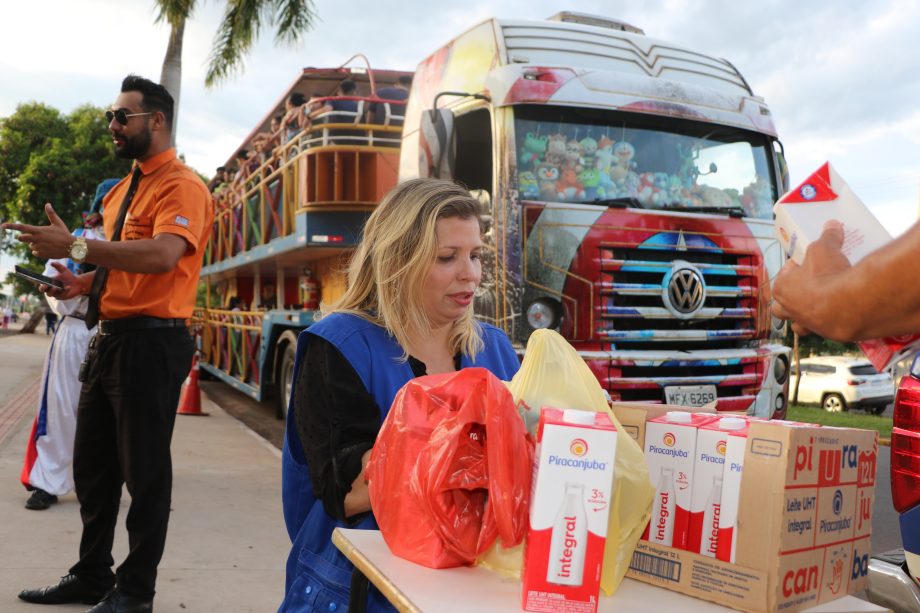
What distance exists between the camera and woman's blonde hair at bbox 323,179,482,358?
7.52 feet

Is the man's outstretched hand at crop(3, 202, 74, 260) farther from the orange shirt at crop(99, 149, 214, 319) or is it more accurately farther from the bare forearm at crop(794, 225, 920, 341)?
the bare forearm at crop(794, 225, 920, 341)

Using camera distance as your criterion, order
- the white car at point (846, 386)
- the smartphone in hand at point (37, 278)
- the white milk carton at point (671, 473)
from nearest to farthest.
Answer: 1. the white milk carton at point (671, 473)
2. the smartphone in hand at point (37, 278)
3. the white car at point (846, 386)

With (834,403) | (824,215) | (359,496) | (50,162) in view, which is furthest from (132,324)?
(50,162)

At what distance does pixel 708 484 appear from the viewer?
1.58m

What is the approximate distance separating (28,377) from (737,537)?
14.4 metres

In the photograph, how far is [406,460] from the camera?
5.49ft

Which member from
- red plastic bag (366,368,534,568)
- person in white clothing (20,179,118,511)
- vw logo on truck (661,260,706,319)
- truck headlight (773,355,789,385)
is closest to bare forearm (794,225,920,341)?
red plastic bag (366,368,534,568)

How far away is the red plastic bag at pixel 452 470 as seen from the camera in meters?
1.50

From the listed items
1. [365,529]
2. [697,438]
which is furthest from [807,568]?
[365,529]

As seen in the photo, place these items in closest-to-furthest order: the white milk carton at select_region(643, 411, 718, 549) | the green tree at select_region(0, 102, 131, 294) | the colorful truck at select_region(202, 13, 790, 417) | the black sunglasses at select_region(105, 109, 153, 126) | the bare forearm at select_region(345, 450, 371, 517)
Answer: the white milk carton at select_region(643, 411, 718, 549), the bare forearm at select_region(345, 450, 371, 517), the black sunglasses at select_region(105, 109, 153, 126), the colorful truck at select_region(202, 13, 790, 417), the green tree at select_region(0, 102, 131, 294)

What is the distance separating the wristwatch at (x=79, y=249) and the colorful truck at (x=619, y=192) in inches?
107

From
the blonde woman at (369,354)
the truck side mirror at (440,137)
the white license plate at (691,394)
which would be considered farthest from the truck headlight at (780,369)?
the blonde woman at (369,354)

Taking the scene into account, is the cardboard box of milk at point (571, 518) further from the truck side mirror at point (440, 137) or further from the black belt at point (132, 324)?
the truck side mirror at point (440, 137)

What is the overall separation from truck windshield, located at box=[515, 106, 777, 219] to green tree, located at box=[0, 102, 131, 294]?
88.8ft
